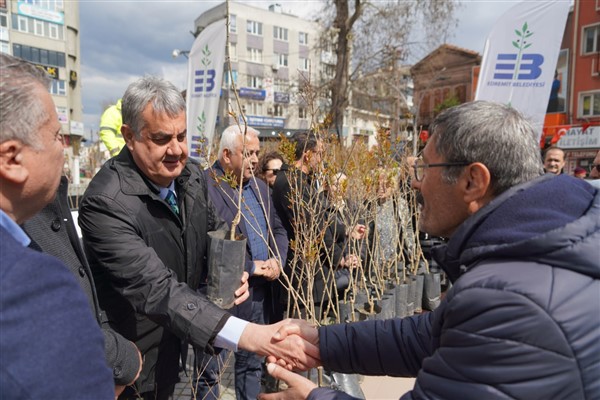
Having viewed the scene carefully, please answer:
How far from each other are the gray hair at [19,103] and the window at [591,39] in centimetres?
2724

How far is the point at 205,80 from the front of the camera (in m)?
6.22

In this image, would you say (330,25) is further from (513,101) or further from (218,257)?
(218,257)

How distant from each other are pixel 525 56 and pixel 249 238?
14.6 ft

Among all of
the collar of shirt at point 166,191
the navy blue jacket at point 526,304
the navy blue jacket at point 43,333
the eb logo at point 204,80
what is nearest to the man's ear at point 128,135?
the collar of shirt at point 166,191

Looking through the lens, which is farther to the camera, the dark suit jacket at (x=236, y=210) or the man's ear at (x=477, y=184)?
the dark suit jacket at (x=236, y=210)

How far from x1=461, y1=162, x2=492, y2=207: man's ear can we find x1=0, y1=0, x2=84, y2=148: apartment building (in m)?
38.9

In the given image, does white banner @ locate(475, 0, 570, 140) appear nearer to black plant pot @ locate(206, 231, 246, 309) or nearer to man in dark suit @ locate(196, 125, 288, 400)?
man in dark suit @ locate(196, 125, 288, 400)

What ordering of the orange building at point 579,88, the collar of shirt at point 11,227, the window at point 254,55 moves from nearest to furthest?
the collar of shirt at point 11,227 < the orange building at point 579,88 < the window at point 254,55

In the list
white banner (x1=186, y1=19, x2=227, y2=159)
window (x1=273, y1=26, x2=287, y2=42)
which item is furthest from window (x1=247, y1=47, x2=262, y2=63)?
white banner (x1=186, y1=19, x2=227, y2=159)

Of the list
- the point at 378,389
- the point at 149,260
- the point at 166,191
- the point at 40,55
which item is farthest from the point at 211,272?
the point at 40,55

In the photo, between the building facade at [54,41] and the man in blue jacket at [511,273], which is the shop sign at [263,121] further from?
the man in blue jacket at [511,273]

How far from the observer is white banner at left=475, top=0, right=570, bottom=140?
505cm

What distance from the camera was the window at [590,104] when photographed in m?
21.8

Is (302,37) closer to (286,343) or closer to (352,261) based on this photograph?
(352,261)
